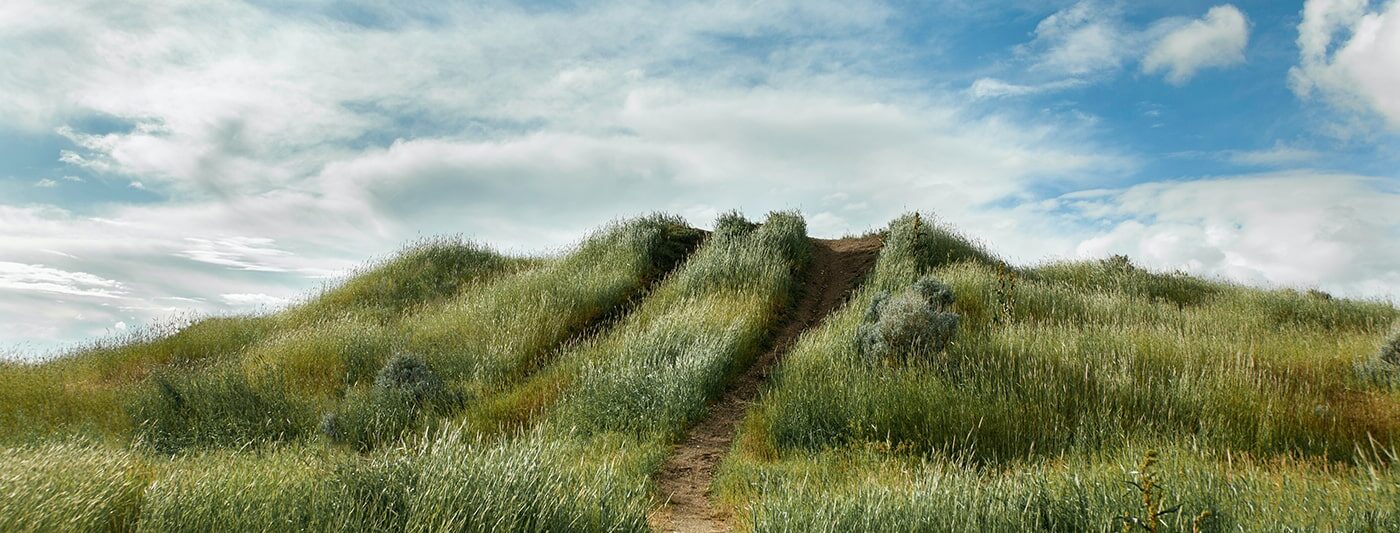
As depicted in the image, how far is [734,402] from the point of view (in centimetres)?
1052

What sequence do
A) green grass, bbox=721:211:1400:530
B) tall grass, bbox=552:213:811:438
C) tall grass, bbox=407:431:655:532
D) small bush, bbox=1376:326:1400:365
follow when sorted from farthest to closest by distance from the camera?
small bush, bbox=1376:326:1400:365
tall grass, bbox=552:213:811:438
green grass, bbox=721:211:1400:530
tall grass, bbox=407:431:655:532

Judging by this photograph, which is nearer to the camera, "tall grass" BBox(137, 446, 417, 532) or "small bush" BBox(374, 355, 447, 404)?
"tall grass" BBox(137, 446, 417, 532)

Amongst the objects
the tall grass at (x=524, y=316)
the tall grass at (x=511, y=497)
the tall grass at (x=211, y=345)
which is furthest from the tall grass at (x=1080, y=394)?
the tall grass at (x=211, y=345)

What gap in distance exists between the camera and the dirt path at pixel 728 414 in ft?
22.9

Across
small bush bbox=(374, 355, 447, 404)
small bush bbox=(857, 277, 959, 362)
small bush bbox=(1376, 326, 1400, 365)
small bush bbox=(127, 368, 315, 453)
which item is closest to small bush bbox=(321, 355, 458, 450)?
small bush bbox=(374, 355, 447, 404)

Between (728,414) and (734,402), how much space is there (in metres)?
0.48

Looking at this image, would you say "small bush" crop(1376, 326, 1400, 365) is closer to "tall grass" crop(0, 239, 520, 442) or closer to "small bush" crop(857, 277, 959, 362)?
"small bush" crop(857, 277, 959, 362)

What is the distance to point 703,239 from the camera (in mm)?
19906

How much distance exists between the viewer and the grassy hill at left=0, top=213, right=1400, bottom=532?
5.10 meters

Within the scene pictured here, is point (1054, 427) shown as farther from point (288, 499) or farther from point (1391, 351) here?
point (288, 499)

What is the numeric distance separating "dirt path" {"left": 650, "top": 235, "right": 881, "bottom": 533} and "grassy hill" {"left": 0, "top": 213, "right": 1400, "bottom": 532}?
2.9 inches

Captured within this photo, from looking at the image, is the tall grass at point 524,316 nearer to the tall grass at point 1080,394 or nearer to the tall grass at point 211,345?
the tall grass at point 211,345

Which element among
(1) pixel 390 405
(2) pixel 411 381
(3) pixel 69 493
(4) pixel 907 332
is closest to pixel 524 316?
(2) pixel 411 381

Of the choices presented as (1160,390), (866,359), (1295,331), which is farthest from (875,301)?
(1295,331)
